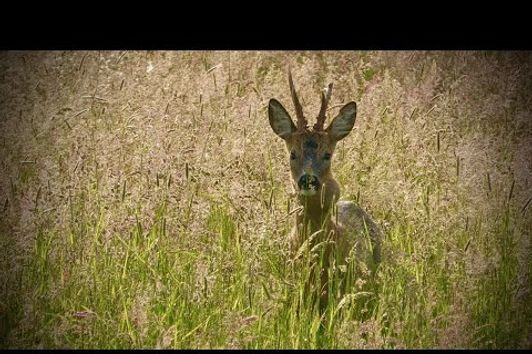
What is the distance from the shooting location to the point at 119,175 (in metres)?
5.62

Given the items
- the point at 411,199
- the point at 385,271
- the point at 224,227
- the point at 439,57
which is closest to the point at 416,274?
the point at 385,271

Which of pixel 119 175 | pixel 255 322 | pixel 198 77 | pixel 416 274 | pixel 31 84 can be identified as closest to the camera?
pixel 255 322

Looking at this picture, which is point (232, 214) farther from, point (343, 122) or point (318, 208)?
point (343, 122)

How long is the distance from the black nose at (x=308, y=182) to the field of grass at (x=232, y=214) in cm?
27

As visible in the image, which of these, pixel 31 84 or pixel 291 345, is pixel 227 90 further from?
pixel 291 345

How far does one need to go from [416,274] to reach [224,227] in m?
1.33

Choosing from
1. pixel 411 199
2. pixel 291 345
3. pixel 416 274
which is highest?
pixel 411 199

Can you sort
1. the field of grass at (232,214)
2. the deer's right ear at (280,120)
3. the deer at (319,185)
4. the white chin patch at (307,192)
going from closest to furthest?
the field of grass at (232,214) < the white chin patch at (307,192) < the deer at (319,185) < the deer's right ear at (280,120)

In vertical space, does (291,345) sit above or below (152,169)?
below

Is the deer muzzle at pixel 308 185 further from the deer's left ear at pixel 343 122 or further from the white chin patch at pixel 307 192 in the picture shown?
the deer's left ear at pixel 343 122

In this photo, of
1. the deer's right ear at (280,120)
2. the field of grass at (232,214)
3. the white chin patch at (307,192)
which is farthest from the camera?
the deer's right ear at (280,120)

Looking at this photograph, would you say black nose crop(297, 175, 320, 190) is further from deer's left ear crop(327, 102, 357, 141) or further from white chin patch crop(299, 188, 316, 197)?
deer's left ear crop(327, 102, 357, 141)

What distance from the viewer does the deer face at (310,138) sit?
5500mm

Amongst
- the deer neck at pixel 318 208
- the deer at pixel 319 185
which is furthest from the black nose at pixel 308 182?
the deer neck at pixel 318 208
